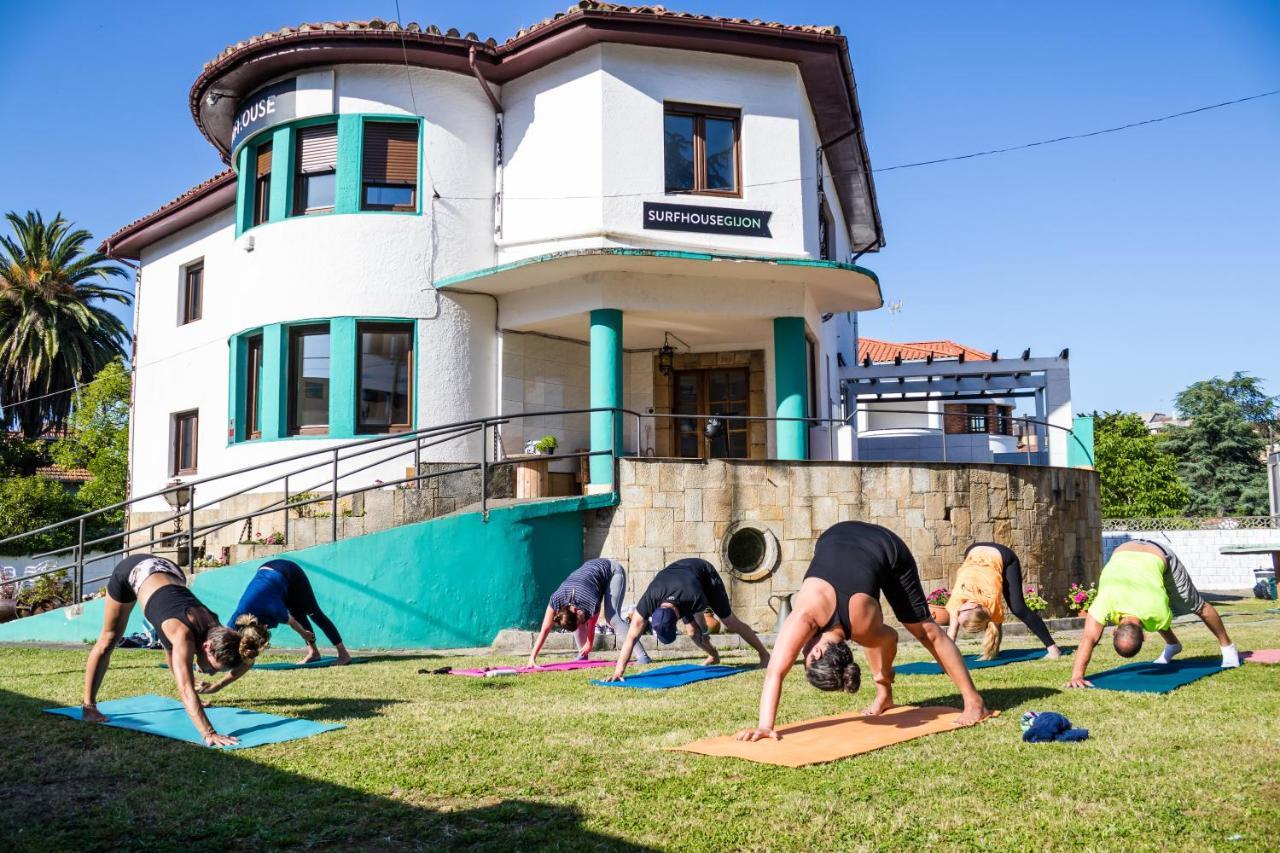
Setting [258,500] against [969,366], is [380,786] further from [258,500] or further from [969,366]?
[969,366]

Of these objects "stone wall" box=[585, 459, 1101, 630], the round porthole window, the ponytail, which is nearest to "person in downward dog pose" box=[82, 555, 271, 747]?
"stone wall" box=[585, 459, 1101, 630]

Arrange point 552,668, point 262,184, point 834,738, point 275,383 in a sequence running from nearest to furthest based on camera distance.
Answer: point 834,738
point 552,668
point 275,383
point 262,184

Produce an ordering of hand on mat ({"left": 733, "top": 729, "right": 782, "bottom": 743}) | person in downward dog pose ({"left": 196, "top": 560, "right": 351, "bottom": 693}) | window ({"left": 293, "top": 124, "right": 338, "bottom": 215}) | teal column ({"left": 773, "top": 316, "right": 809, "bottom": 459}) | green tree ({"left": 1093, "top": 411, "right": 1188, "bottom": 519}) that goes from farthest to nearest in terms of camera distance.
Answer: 1. green tree ({"left": 1093, "top": 411, "right": 1188, "bottom": 519})
2. window ({"left": 293, "top": 124, "right": 338, "bottom": 215})
3. teal column ({"left": 773, "top": 316, "right": 809, "bottom": 459})
4. person in downward dog pose ({"left": 196, "top": 560, "right": 351, "bottom": 693})
5. hand on mat ({"left": 733, "top": 729, "right": 782, "bottom": 743})

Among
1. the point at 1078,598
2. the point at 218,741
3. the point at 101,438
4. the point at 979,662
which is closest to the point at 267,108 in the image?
the point at 218,741

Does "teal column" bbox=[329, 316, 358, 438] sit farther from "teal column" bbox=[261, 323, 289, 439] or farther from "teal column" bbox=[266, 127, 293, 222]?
"teal column" bbox=[266, 127, 293, 222]

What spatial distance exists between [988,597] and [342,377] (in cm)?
985

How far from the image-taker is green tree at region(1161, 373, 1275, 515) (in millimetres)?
50750

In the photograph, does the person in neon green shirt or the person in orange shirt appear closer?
the person in neon green shirt

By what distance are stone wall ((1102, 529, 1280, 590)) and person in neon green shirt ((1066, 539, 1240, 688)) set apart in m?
20.0

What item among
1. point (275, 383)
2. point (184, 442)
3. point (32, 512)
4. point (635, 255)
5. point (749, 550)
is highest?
point (635, 255)

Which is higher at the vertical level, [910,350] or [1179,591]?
[910,350]

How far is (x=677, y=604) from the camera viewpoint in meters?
10.1

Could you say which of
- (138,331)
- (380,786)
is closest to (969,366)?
(138,331)

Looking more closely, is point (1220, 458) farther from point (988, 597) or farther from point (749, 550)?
point (988, 597)
